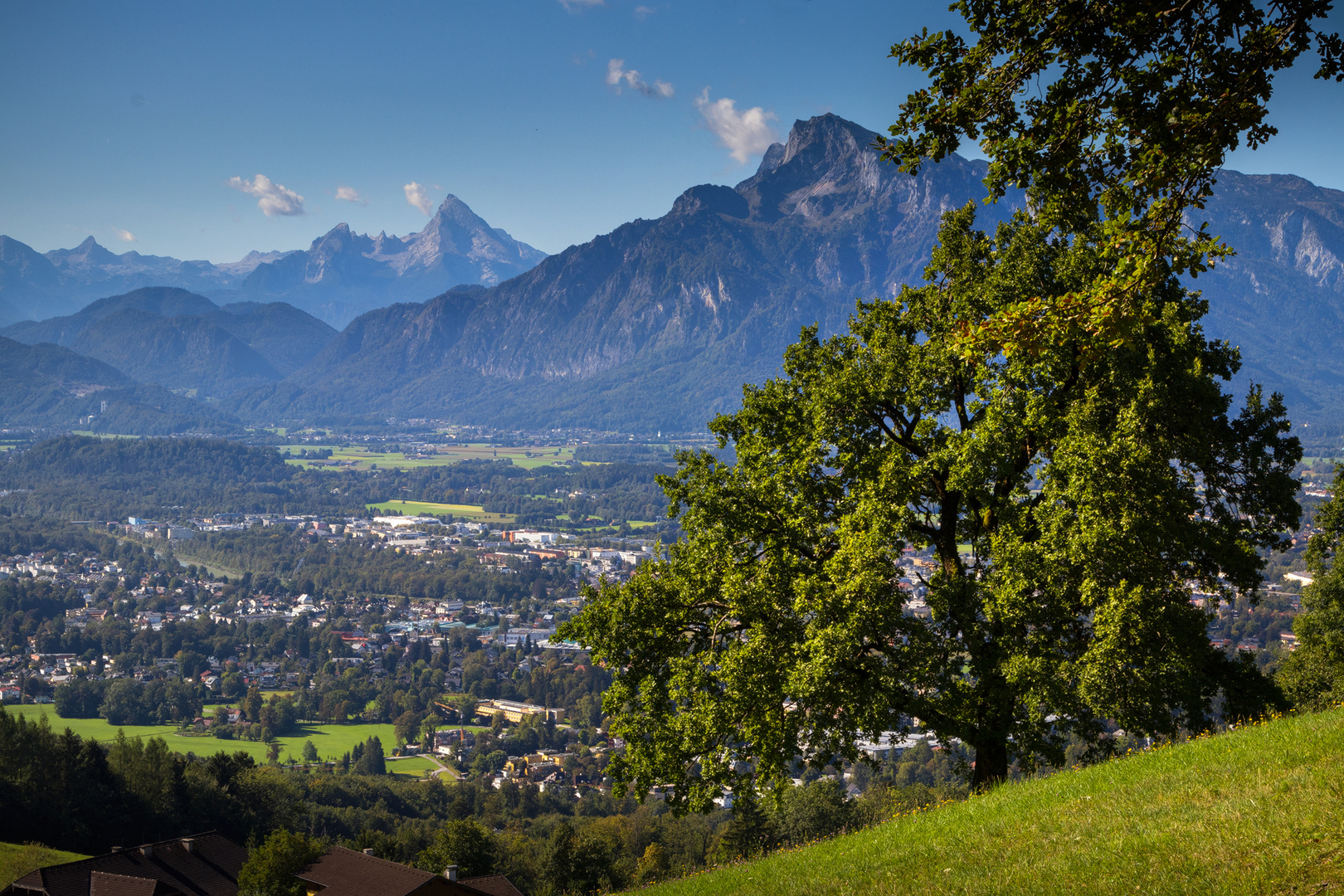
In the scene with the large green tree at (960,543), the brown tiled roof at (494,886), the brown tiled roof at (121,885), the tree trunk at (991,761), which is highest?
the large green tree at (960,543)

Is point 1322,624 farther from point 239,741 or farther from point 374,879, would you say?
point 239,741

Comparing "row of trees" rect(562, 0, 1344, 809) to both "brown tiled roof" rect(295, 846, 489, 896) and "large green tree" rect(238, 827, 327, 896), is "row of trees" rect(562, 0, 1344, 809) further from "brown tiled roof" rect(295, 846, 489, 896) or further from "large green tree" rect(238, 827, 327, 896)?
"large green tree" rect(238, 827, 327, 896)

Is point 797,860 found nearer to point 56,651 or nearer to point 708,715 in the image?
point 708,715

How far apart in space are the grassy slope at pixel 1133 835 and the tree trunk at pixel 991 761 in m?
2.25

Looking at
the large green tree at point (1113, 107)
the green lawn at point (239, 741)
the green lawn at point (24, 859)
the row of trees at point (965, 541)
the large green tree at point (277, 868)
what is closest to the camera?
the large green tree at point (1113, 107)

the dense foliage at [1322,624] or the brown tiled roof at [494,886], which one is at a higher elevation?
the dense foliage at [1322,624]

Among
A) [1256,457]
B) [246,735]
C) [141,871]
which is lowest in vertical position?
[246,735]

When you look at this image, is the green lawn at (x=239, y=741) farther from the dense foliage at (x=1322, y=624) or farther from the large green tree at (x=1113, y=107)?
the large green tree at (x=1113, y=107)

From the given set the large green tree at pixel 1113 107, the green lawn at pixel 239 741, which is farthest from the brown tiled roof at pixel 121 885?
the green lawn at pixel 239 741

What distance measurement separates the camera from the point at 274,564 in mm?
191250

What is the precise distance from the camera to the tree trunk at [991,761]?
16547 mm

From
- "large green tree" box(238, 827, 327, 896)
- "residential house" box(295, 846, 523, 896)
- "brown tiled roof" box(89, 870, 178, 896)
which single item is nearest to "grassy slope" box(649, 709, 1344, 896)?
"residential house" box(295, 846, 523, 896)

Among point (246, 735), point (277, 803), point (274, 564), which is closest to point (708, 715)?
point (277, 803)

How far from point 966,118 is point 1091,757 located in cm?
1310
